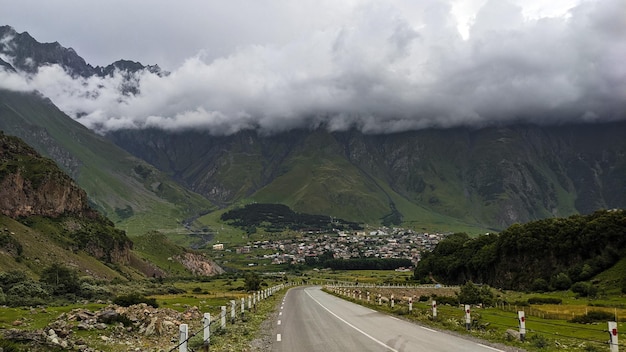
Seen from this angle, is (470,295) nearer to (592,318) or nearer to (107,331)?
(592,318)

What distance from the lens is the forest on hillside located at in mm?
84250

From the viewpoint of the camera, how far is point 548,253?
94688 millimetres

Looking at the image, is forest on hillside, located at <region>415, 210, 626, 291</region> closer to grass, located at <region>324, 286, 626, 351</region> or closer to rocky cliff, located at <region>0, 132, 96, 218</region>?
grass, located at <region>324, 286, 626, 351</region>

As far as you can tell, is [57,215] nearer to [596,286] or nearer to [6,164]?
[6,164]

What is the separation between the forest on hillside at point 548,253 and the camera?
276 ft

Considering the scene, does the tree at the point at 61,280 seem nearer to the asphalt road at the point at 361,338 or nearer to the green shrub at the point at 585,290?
the asphalt road at the point at 361,338

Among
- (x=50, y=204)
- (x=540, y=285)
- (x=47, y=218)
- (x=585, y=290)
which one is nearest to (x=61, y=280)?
(x=585, y=290)

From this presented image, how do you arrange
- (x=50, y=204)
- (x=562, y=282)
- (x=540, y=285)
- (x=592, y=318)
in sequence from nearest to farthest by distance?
(x=592, y=318) < (x=562, y=282) < (x=540, y=285) < (x=50, y=204)

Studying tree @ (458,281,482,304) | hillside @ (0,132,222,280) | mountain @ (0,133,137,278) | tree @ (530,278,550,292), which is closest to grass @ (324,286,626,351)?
tree @ (458,281,482,304)

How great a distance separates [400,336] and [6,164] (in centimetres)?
15179

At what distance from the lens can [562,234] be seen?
306ft

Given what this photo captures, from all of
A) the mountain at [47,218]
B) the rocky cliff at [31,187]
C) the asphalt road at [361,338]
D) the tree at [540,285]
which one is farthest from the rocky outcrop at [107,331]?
the rocky cliff at [31,187]

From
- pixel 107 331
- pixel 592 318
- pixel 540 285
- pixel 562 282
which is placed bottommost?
pixel 540 285

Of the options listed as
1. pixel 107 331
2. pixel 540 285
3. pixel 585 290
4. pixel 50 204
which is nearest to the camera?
pixel 107 331
